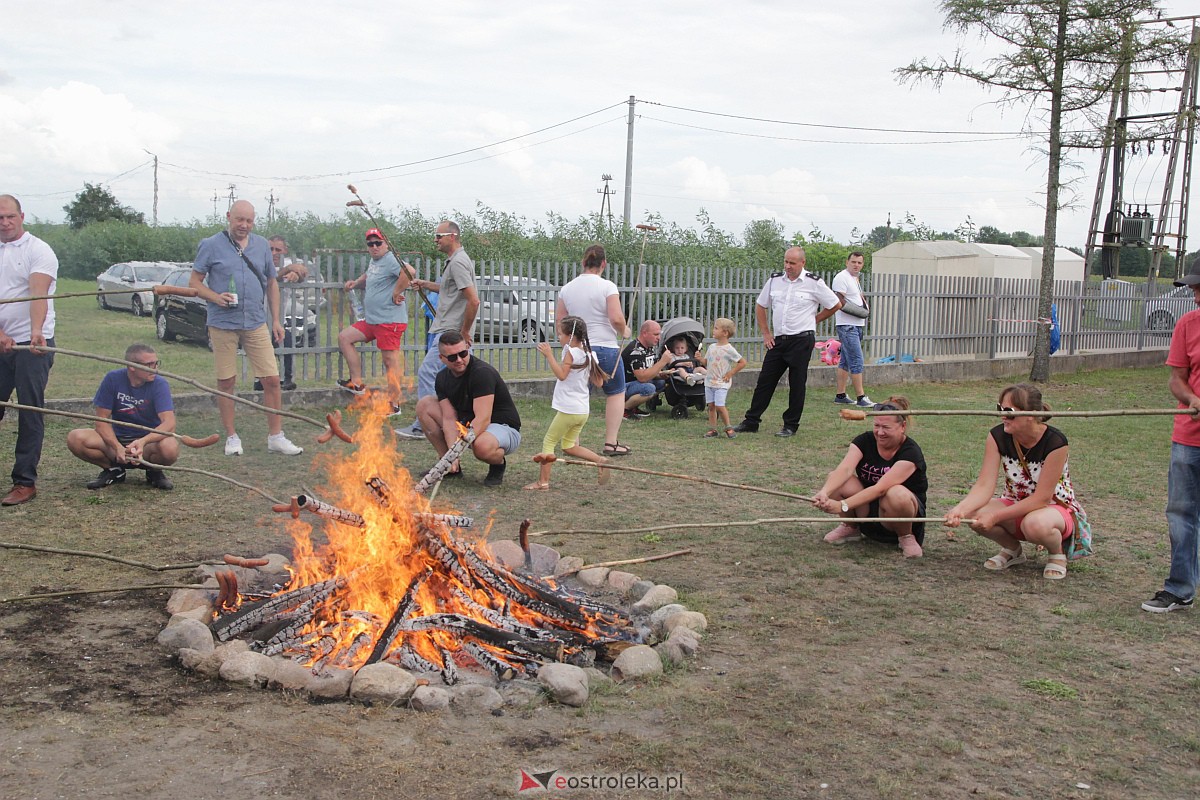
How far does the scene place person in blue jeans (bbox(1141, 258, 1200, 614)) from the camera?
539 cm

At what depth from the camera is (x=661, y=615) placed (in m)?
5.16

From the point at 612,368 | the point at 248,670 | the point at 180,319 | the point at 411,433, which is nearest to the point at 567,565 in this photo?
the point at 248,670

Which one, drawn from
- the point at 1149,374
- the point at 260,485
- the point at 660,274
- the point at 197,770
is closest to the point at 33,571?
the point at 260,485

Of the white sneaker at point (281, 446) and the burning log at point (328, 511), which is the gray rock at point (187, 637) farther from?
the white sneaker at point (281, 446)

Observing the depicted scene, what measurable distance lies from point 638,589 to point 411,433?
5.12 metres

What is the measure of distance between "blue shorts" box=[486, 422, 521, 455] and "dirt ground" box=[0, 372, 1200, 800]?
78cm

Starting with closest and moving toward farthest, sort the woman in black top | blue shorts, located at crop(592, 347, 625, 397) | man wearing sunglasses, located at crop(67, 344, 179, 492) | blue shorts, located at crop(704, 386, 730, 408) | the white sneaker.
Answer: the woman in black top, man wearing sunglasses, located at crop(67, 344, 179, 492), the white sneaker, blue shorts, located at crop(592, 347, 625, 397), blue shorts, located at crop(704, 386, 730, 408)

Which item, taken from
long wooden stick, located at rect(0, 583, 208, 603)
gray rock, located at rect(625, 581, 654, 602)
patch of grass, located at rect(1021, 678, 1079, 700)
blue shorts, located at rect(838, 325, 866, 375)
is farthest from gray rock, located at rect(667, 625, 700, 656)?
blue shorts, located at rect(838, 325, 866, 375)

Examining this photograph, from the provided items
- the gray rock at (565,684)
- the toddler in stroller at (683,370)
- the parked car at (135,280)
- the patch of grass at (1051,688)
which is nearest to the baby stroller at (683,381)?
the toddler in stroller at (683,370)

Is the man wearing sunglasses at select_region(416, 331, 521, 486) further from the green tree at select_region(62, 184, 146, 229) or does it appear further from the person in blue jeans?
the green tree at select_region(62, 184, 146, 229)

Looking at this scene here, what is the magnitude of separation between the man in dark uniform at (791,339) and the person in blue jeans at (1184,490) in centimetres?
577

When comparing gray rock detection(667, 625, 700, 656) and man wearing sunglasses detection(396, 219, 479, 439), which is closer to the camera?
gray rock detection(667, 625, 700, 656)

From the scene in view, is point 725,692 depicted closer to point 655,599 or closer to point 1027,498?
point 655,599

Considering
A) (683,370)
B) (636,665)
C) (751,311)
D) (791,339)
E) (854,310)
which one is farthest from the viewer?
(751,311)
